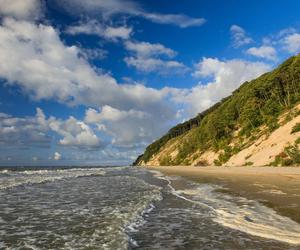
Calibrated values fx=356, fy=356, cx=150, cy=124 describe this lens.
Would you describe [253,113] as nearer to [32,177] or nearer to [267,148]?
[267,148]

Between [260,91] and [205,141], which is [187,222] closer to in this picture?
[260,91]

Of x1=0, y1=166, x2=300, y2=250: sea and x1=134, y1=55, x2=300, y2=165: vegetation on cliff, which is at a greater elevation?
x1=134, y1=55, x2=300, y2=165: vegetation on cliff

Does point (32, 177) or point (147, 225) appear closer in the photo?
point (147, 225)

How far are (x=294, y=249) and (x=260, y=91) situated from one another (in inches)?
3252

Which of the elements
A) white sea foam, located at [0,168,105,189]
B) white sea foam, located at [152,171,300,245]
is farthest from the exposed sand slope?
white sea foam, located at [152,171,300,245]

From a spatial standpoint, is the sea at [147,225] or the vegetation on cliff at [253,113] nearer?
the sea at [147,225]

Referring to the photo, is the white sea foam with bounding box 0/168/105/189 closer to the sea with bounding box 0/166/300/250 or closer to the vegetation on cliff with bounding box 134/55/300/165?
the sea with bounding box 0/166/300/250

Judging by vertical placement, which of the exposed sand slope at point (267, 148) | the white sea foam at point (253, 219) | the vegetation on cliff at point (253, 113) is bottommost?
the white sea foam at point (253, 219)

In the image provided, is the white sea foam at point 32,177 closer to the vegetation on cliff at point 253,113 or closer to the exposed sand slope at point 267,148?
the exposed sand slope at point 267,148

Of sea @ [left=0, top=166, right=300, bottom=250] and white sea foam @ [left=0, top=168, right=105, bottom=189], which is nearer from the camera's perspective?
sea @ [left=0, top=166, right=300, bottom=250]

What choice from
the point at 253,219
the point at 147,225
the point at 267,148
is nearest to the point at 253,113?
the point at 267,148

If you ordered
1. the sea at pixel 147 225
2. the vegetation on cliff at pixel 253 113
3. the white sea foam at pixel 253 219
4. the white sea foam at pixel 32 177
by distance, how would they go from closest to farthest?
the sea at pixel 147 225
the white sea foam at pixel 253 219
the white sea foam at pixel 32 177
the vegetation on cliff at pixel 253 113

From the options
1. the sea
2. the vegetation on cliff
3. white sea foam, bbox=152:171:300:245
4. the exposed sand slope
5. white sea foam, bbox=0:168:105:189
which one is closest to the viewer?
the sea

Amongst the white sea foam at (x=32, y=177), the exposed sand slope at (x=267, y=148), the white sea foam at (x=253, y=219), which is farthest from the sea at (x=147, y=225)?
the exposed sand slope at (x=267, y=148)
